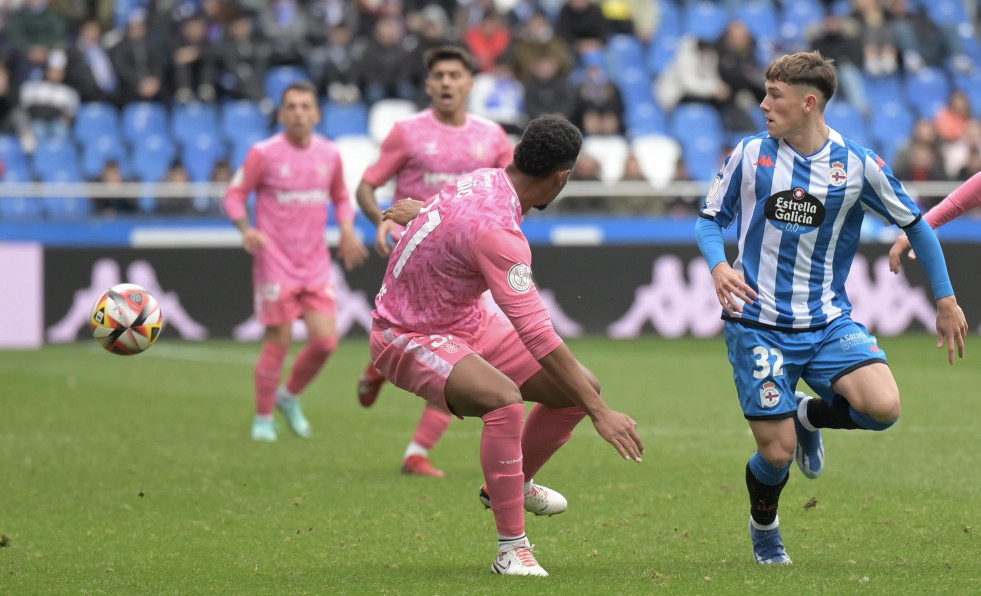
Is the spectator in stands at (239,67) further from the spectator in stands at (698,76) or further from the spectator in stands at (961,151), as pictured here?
the spectator in stands at (961,151)

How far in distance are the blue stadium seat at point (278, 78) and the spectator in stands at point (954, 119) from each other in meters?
9.40

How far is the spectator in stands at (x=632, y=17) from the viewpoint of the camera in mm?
22203

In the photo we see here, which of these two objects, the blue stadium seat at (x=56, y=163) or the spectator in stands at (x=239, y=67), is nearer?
the blue stadium seat at (x=56, y=163)

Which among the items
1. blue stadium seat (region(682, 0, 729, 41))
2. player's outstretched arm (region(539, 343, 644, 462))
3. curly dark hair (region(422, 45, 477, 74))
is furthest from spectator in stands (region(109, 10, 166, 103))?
player's outstretched arm (region(539, 343, 644, 462))

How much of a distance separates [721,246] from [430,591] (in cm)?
186

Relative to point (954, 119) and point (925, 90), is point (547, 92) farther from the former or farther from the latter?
point (925, 90)

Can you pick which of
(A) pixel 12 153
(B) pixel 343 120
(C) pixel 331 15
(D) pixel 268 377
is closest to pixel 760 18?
(C) pixel 331 15

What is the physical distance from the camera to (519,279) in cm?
530

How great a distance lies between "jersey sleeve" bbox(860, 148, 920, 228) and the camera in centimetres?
578

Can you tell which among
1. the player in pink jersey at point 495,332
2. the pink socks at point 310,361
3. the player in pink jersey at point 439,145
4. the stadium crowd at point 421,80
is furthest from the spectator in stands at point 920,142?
the player in pink jersey at point 495,332

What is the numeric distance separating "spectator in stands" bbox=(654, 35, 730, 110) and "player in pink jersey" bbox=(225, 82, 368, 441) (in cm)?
1134

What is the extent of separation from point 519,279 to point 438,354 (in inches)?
24.6

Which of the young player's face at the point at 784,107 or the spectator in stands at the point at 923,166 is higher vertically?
the young player's face at the point at 784,107

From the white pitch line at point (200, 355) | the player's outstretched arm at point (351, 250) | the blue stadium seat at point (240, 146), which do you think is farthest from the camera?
the blue stadium seat at point (240, 146)
